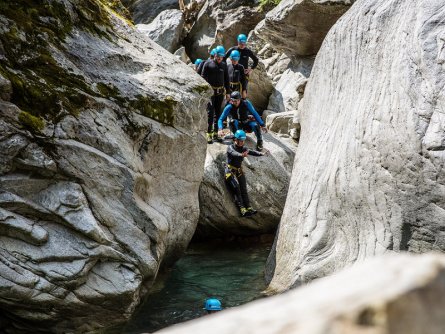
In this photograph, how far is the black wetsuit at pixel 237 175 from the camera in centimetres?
1645

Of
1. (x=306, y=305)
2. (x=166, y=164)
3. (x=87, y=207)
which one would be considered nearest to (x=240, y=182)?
(x=166, y=164)

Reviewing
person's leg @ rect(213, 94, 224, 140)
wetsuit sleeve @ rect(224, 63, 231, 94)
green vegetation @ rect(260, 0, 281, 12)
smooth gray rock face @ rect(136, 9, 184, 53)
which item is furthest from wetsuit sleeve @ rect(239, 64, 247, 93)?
smooth gray rock face @ rect(136, 9, 184, 53)

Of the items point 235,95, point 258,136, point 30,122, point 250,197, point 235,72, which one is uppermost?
point 235,72

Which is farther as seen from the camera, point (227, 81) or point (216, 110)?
point (227, 81)

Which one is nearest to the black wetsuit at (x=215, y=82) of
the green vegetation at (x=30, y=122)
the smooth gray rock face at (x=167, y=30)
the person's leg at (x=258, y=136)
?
the person's leg at (x=258, y=136)

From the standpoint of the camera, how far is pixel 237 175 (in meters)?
16.6

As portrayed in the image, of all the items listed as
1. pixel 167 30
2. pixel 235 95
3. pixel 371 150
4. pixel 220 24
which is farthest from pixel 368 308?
pixel 167 30

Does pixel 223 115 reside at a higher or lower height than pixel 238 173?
higher

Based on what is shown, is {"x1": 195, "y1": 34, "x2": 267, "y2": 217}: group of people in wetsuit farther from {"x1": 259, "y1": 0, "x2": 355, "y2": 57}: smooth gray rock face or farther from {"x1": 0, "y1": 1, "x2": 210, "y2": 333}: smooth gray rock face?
{"x1": 259, "y1": 0, "x2": 355, "y2": 57}: smooth gray rock face

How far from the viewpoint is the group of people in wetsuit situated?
16578 millimetres

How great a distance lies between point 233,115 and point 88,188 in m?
9.00

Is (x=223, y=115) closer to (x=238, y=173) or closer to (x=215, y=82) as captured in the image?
(x=215, y=82)

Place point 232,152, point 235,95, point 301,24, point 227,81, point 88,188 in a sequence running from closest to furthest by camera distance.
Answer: point 88,188 < point 232,152 < point 235,95 < point 227,81 < point 301,24

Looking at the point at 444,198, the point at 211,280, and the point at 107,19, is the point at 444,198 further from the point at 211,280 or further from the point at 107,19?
the point at 107,19
